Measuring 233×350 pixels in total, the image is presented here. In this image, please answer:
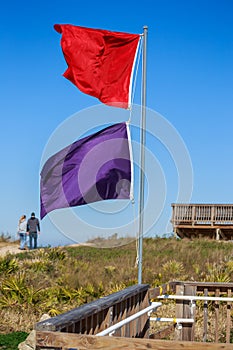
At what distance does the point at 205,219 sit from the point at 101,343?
2313 centimetres

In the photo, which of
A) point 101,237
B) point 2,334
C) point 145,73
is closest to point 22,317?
point 2,334

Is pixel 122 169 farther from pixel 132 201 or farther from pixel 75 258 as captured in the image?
pixel 75 258

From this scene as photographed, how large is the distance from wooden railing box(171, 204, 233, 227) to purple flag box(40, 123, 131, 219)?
17.6 meters

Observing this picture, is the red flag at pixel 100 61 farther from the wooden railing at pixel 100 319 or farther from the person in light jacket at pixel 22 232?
the person in light jacket at pixel 22 232

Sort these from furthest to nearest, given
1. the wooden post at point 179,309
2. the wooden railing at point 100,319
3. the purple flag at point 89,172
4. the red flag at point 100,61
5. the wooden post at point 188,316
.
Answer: the red flag at point 100,61, the purple flag at point 89,172, the wooden post at point 188,316, the wooden post at point 179,309, the wooden railing at point 100,319

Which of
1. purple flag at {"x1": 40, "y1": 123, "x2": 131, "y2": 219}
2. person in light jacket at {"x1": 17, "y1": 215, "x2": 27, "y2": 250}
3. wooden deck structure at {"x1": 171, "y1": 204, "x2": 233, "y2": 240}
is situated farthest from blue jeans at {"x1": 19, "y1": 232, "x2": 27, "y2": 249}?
purple flag at {"x1": 40, "y1": 123, "x2": 131, "y2": 219}

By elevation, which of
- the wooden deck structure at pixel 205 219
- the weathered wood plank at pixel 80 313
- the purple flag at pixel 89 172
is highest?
the wooden deck structure at pixel 205 219

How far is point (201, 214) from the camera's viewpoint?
2647 cm

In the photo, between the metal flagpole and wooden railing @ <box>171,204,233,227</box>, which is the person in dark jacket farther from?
the metal flagpole

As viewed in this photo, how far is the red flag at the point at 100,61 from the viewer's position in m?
9.09

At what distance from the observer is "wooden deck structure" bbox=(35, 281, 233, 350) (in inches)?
142

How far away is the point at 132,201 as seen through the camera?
873 centimetres

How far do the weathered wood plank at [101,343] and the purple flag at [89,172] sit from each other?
4.91 metres

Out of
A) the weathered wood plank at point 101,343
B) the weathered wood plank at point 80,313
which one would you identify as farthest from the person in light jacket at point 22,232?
the weathered wood plank at point 101,343
